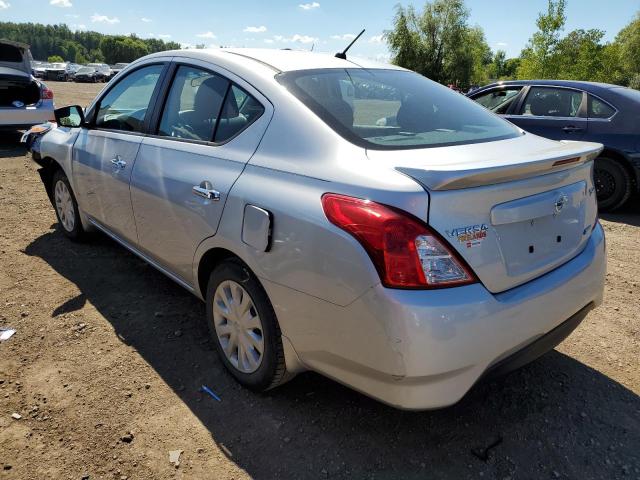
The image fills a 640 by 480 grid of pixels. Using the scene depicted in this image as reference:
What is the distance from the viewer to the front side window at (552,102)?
6.60 m

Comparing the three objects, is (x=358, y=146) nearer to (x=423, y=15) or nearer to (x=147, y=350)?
(x=147, y=350)

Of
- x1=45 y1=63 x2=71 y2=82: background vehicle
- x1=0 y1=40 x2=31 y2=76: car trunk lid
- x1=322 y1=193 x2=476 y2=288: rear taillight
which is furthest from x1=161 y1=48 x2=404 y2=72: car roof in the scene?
x1=45 y1=63 x2=71 y2=82: background vehicle

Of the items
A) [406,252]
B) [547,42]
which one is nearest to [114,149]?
[406,252]

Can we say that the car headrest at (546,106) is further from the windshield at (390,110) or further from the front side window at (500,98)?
the windshield at (390,110)

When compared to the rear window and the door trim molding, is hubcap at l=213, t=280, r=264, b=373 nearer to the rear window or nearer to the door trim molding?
the door trim molding

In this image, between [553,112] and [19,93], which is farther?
[19,93]

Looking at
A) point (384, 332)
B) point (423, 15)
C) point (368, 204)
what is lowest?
point (384, 332)

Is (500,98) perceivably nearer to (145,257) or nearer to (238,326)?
(145,257)

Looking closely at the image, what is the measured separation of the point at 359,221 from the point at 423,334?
1.53ft

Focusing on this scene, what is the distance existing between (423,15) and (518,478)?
53.6m

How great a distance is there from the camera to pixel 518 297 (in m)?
2.00

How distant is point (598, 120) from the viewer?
6344 millimetres

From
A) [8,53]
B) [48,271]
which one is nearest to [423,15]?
[8,53]

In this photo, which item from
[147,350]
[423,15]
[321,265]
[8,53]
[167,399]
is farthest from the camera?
[423,15]
